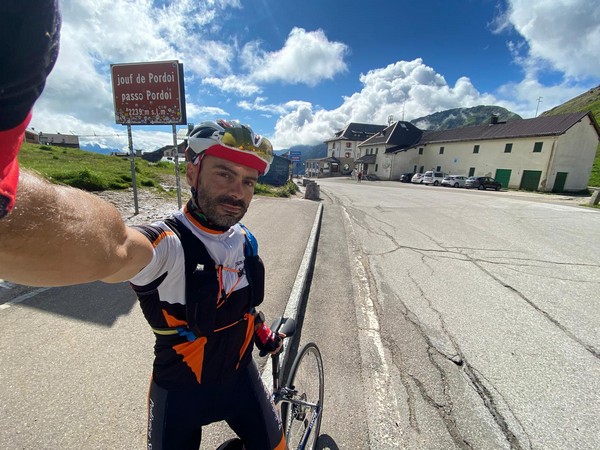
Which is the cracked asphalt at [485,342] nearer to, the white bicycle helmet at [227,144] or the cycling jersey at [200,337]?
the cycling jersey at [200,337]

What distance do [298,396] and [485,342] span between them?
8.76 feet

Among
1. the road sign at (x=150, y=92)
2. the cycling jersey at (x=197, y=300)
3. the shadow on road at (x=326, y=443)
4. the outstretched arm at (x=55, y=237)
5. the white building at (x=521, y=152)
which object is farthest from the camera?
the white building at (x=521, y=152)

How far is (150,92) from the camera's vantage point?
7.27m

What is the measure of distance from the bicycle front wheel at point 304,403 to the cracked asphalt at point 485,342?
53 cm

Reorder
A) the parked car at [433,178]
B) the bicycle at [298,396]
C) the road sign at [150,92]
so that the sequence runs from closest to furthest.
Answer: the bicycle at [298,396]
the road sign at [150,92]
the parked car at [433,178]

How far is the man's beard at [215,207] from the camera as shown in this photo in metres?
1.44

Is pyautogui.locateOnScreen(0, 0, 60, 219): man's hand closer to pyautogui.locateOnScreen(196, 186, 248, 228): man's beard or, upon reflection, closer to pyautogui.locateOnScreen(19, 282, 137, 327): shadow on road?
pyautogui.locateOnScreen(196, 186, 248, 228): man's beard

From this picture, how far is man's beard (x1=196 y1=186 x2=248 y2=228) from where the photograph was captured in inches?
56.8

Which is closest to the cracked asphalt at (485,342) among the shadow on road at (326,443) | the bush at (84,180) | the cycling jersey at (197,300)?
the shadow on road at (326,443)

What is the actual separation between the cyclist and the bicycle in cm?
22

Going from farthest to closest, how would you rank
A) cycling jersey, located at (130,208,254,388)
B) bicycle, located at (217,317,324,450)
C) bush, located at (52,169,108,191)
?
bush, located at (52,169,108,191) < bicycle, located at (217,317,324,450) < cycling jersey, located at (130,208,254,388)

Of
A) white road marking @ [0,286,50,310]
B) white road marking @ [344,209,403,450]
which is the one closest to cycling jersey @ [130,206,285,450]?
white road marking @ [344,209,403,450]

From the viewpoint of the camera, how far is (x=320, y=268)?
19.4 ft

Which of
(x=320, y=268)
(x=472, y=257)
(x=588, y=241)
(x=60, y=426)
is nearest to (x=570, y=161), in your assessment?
(x=588, y=241)
